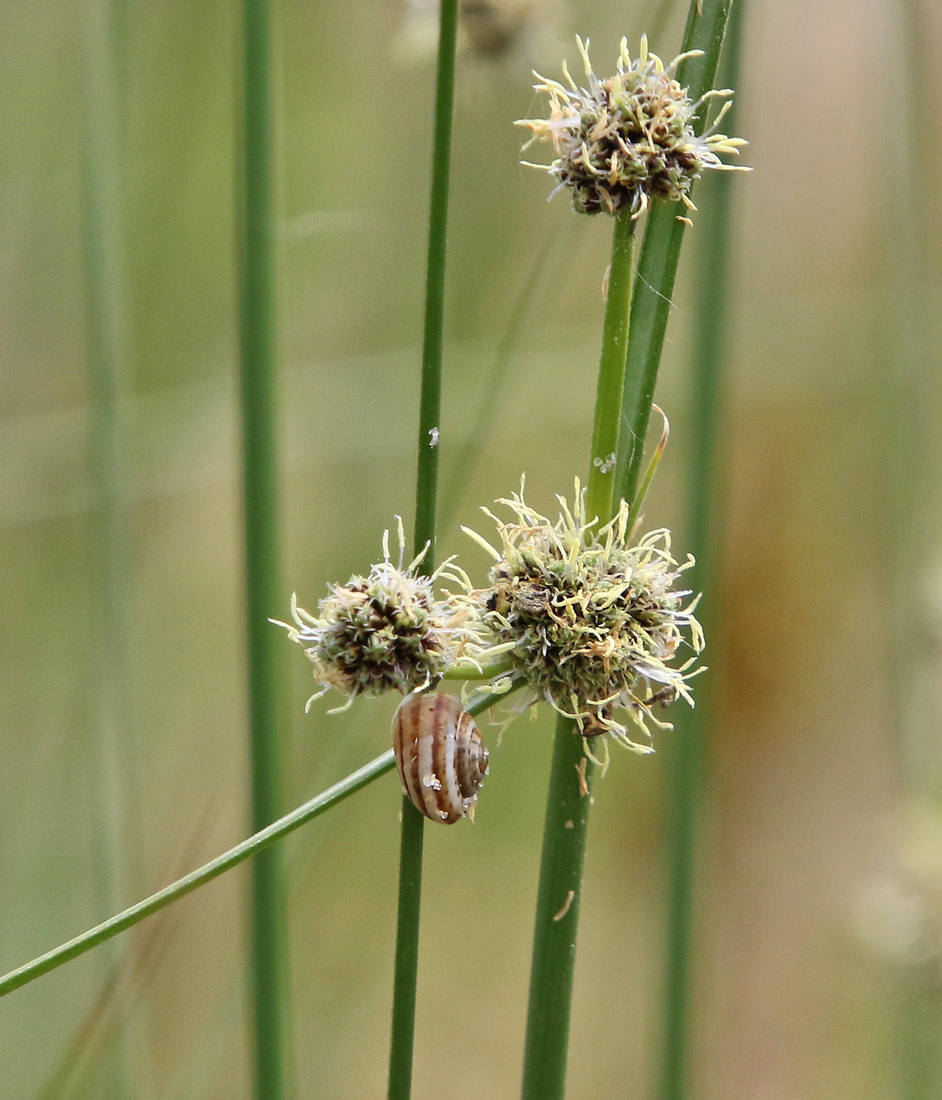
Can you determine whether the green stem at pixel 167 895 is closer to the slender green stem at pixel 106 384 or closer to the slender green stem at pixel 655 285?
the slender green stem at pixel 655 285

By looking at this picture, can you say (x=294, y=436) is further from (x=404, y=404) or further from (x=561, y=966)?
(x=561, y=966)

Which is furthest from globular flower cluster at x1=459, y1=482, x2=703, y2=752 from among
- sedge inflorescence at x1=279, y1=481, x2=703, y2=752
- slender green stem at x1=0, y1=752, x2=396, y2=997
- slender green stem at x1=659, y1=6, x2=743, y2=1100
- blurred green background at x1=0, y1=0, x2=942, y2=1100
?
blurred green background at x1=0, y1=0, x2=942, y2=1100

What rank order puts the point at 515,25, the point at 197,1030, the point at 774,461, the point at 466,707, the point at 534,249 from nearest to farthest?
the point at 466,707 < the point at 515,25 < the point at 197,1030 < the point at 534,249 < the point at 774,461

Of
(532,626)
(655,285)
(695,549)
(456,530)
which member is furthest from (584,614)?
(456,530)

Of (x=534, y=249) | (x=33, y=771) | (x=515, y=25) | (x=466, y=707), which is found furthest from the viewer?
(x=534, y=249)

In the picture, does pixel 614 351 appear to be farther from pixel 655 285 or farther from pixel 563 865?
pixel 563 865

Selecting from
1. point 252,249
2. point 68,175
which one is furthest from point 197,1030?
point 252,249
